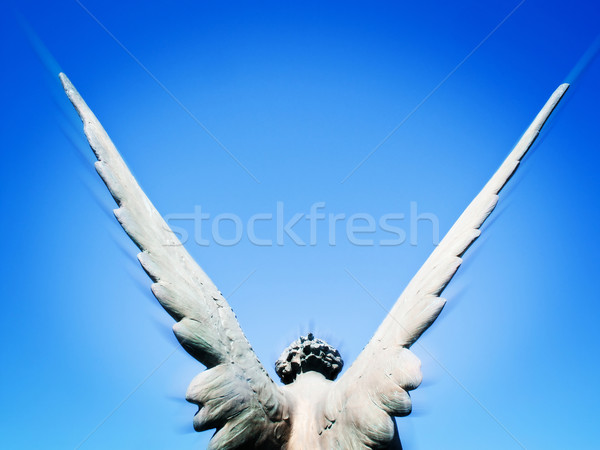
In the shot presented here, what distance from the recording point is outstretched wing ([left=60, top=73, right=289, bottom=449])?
5.98 feet

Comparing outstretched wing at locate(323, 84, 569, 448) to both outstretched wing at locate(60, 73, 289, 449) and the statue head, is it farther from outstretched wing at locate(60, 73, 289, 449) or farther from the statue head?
the statue head

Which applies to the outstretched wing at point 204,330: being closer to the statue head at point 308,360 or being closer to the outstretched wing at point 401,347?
the outstretched wing at point 401,347

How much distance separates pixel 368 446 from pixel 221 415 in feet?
1.82

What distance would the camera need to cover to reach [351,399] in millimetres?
1916

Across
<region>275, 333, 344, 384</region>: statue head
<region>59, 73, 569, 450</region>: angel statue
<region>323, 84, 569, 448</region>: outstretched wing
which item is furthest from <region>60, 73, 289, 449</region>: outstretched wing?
<region>275, 333, 344, 384</region>: statue head

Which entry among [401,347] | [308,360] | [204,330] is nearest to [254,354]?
[204,330]

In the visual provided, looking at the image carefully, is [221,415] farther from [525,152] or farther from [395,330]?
[525,152]

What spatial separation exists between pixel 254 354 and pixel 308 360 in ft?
2.48

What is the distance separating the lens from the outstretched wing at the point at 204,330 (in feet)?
5.98

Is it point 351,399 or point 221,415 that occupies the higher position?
point 351,399

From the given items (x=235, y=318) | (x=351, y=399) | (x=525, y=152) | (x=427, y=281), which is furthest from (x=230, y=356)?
(x=525, y=152)

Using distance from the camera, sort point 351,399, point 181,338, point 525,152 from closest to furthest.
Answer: point 181,338 < point 351,399 < point 525,152

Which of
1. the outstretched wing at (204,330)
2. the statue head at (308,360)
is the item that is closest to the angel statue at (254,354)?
the outstretched wing at (204,330)

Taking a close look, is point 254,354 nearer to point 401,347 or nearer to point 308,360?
point 401,347
